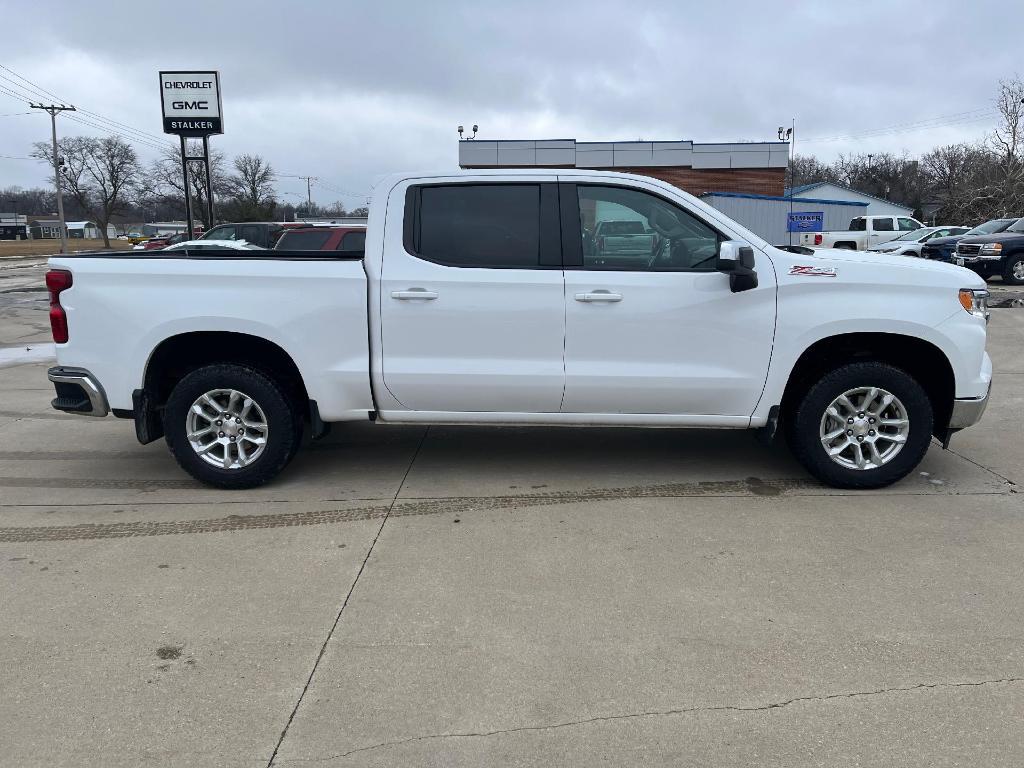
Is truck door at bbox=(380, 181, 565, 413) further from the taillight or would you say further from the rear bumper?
the taillight

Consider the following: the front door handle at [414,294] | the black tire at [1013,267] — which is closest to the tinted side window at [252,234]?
the front door handle at [414,294]

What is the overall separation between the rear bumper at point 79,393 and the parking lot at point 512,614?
55 cm

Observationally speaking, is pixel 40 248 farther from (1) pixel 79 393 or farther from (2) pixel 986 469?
(2) pixel 986 469

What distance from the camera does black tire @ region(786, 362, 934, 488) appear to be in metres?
4.78

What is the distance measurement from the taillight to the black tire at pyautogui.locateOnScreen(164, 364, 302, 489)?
0.73m

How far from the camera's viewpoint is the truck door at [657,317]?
468 cm

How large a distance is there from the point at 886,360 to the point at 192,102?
83.5ft

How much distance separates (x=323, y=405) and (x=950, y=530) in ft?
11.9

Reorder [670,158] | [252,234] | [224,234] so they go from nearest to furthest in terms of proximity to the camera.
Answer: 1. [252,234]
2. [224,234]
3. [670,158]

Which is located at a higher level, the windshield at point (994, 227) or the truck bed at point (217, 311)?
the windshield at point (994, 227)

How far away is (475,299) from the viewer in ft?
15.4

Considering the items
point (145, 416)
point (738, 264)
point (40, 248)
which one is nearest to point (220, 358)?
point (145, 416)

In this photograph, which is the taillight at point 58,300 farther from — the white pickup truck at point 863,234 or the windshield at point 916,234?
the windshield at point 916,234

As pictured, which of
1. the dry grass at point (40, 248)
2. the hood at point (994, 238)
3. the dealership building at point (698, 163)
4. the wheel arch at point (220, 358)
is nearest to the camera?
the wheel arch at point (220, 358)
